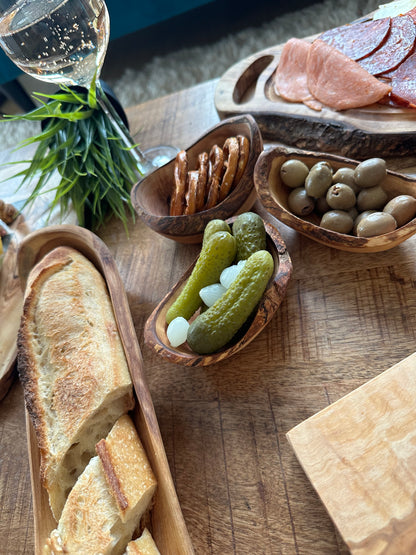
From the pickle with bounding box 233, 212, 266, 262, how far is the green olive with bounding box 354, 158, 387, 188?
21 centimetres

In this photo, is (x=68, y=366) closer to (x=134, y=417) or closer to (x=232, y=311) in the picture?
(x=134, y=417)

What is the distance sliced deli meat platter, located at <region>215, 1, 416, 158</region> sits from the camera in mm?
1067

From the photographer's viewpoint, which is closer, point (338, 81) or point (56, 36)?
point (56, 36)

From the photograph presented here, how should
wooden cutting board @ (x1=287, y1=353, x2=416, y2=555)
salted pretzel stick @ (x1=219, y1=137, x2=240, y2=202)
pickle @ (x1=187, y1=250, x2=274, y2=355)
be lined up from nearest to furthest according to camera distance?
1. wooden cutting board @ (x1=287, y1=353, x2=416, y2=555)
2. pickle @ (x1=187, y1=250, x2=274, y2=355)
3. salted pretzel stick @ (x1=219, y1=137, x2=240, y2=202)

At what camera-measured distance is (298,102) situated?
4.04 ft

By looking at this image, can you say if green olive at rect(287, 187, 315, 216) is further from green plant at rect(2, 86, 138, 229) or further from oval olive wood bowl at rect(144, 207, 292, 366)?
green plant at rect(2, 86, 138, 229)

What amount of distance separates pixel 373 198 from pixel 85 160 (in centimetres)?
80

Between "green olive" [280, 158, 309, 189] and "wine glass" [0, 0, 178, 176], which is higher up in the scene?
"wine glass" [0, 0, 178, 176]

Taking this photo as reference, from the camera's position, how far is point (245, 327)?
802mm

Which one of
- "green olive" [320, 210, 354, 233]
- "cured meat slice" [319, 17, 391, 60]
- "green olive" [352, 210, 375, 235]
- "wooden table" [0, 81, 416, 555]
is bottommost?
"wooden table" [0, 81, 416, 555]

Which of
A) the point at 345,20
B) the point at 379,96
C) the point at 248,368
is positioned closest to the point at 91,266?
the point at 248,368

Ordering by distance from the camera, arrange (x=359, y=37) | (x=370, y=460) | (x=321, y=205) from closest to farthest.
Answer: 1. (x=370, y=460)
2. (x=321, y=205)
3. (x=359, y=37)

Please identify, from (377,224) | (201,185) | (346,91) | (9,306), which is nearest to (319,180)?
(377,224)

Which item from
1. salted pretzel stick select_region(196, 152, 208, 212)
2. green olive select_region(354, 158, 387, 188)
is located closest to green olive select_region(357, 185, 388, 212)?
green olive select_region(354, 158, 387, 188)
